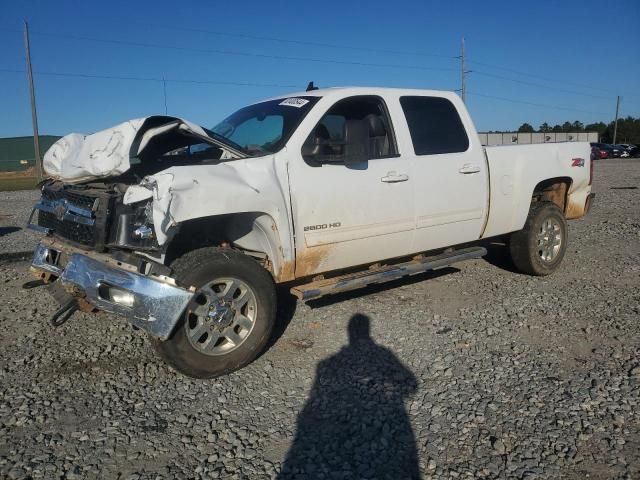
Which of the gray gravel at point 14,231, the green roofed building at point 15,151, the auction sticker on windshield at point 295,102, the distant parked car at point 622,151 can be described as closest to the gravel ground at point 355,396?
the auction sticker on windshield at point 295,102

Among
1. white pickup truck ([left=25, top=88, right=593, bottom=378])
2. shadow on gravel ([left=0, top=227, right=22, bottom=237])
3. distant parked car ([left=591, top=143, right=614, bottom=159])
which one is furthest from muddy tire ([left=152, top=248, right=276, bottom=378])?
distant parked car ([left=591, top=143, right=614, bottom=159])

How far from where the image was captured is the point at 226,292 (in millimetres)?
3719

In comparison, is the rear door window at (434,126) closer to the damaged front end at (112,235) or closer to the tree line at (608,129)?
the damaged front end at (112,235)

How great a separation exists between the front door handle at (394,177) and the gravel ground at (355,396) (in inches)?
52.9

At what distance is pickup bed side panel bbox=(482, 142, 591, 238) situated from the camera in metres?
5.49

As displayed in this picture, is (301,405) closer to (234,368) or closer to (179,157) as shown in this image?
(234,368)

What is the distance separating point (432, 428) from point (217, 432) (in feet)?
4.26

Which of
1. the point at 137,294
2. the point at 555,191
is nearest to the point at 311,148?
the point at 137,294

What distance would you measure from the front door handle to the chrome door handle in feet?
2.60

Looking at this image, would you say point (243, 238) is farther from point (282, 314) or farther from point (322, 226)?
point (282, 314)

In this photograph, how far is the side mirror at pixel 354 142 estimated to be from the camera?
13.5ft

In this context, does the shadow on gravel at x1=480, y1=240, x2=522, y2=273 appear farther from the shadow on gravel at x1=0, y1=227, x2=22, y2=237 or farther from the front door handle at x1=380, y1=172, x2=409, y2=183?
the shadow on gravel at x1=0, y1=227, x2=22, y2=237

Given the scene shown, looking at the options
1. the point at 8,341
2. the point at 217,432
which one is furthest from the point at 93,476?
the point at 8,341

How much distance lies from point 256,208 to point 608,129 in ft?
274
